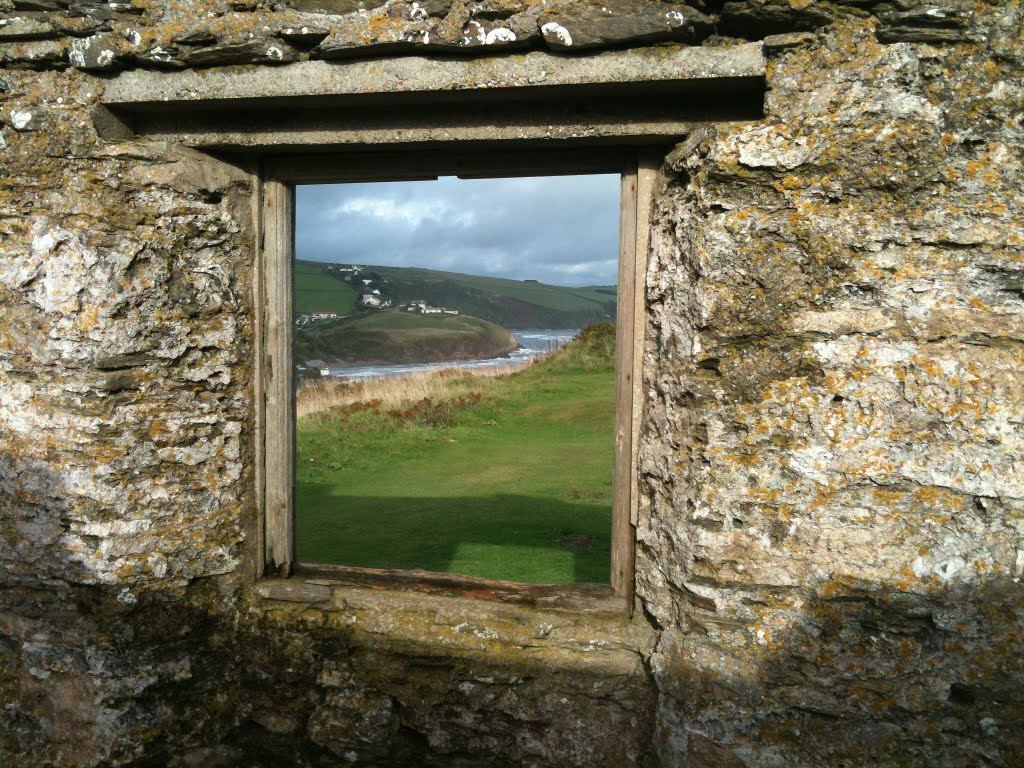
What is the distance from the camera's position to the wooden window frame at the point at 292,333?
245 centimetres

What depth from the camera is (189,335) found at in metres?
2.49

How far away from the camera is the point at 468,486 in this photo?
23.1 ft

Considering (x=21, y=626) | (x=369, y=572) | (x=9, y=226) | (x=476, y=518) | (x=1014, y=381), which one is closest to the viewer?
(x=1014, y=381)

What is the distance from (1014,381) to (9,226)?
10.6ft

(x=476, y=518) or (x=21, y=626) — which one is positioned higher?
(x=21, y=626)

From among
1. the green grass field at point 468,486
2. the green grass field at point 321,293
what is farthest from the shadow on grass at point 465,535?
the green grass field at point 321,293

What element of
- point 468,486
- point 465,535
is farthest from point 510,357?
point 465,535

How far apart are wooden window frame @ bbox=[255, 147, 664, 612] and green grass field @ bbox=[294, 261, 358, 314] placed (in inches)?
1710

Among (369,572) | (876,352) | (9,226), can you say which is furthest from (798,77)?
(9,226)

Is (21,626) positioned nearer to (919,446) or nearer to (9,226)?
(9,226)

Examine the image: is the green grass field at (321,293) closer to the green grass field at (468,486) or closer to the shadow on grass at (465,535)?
the green grass field at (468,486)

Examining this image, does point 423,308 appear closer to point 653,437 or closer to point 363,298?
→ point 363,298

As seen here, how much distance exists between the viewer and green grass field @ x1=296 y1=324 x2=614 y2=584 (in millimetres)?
4902

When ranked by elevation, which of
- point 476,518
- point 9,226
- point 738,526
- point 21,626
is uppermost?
point 9,226
